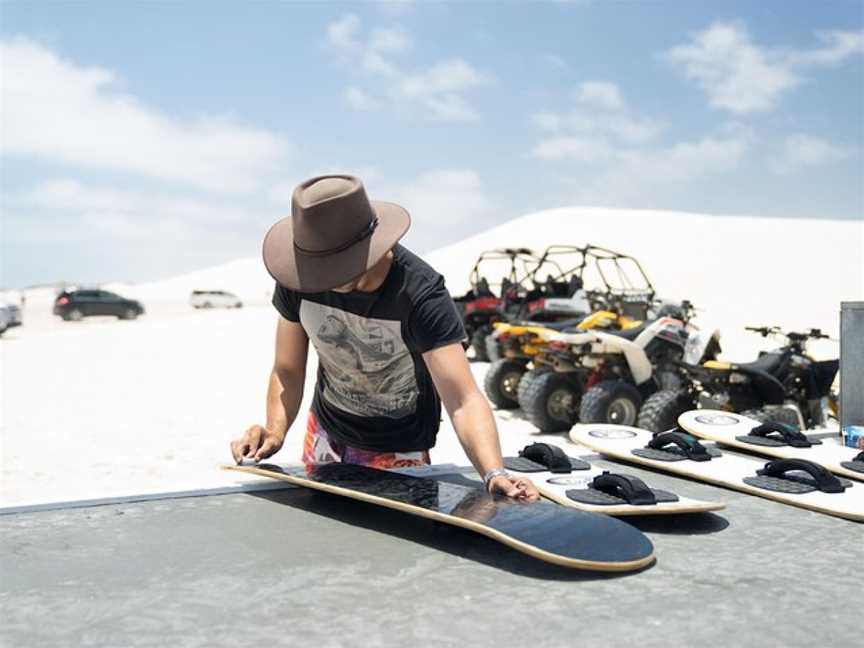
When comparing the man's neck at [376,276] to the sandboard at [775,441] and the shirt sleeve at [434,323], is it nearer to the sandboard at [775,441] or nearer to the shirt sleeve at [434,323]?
the shirt sleeve at [434,323]

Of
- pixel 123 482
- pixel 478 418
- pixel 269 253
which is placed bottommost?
pixel 123 482

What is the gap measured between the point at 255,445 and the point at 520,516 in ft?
3.43

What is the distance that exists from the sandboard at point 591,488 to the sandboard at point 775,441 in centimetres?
52

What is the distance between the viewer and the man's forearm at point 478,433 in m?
2.29

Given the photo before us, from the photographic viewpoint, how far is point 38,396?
12500mm

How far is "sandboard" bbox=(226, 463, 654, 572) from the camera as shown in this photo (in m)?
1.64

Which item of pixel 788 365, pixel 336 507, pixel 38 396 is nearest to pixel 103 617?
pixel 336 507

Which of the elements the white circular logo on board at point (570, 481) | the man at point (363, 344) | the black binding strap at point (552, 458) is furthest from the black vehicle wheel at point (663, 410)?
the white circular logo on board at point (570, 481)

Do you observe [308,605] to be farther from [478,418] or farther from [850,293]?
[850,293]

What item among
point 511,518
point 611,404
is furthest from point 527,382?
point 511,518

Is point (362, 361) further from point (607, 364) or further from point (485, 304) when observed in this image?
point (485, 304)

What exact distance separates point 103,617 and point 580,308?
12661mm

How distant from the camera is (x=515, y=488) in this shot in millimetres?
2053

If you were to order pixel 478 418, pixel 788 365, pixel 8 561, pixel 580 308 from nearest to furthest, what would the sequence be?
1. pixel 8 561
2. pixel 478 418
3. pixel 788 365
4. pixel 580 308
